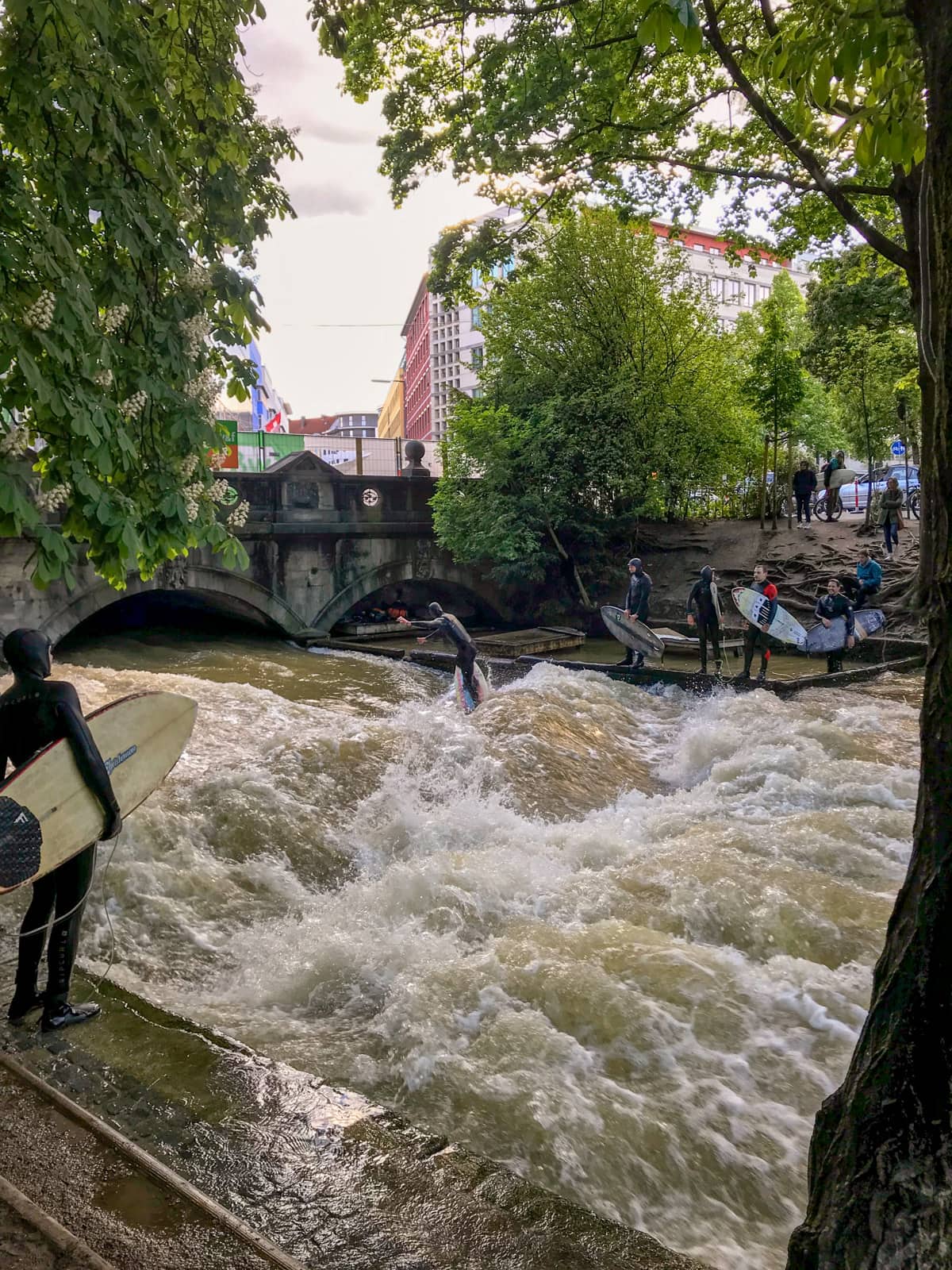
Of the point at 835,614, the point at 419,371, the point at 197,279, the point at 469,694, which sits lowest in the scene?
the point at 469,694

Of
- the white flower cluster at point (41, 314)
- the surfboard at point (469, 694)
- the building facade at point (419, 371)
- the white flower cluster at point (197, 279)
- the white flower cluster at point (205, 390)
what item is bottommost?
the surfboard at point (469, 694)

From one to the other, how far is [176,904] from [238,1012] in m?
1.74

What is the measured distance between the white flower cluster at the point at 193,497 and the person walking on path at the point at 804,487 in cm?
2324

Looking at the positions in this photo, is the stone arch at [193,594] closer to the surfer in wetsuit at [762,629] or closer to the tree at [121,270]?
the surfer in wetsuit at [762,629]

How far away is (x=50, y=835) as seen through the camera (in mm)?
4102

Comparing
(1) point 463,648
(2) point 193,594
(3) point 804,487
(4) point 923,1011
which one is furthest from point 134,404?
(3) point 804,487

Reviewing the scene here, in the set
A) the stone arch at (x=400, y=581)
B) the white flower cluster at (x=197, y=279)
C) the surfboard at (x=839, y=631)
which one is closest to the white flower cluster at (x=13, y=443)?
the white flower cluster at (x=197, y=279)

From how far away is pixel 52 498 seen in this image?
13.4 feet

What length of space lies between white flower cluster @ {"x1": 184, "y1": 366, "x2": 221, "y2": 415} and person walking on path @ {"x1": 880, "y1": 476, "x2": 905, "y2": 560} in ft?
64.2

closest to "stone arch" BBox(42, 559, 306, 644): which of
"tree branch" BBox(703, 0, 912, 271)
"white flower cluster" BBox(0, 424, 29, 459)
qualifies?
"tree branch" BBox(703, 0, 912, 271)

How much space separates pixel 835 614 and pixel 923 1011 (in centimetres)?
1439

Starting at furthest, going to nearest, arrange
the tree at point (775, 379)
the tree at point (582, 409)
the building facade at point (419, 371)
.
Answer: the building facade at point (419, 371) < the tree at point (775, 379) < the tree at point (582, 409)

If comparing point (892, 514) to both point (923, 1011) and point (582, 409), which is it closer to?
point (582, 409)

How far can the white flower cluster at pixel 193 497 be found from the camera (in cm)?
481
